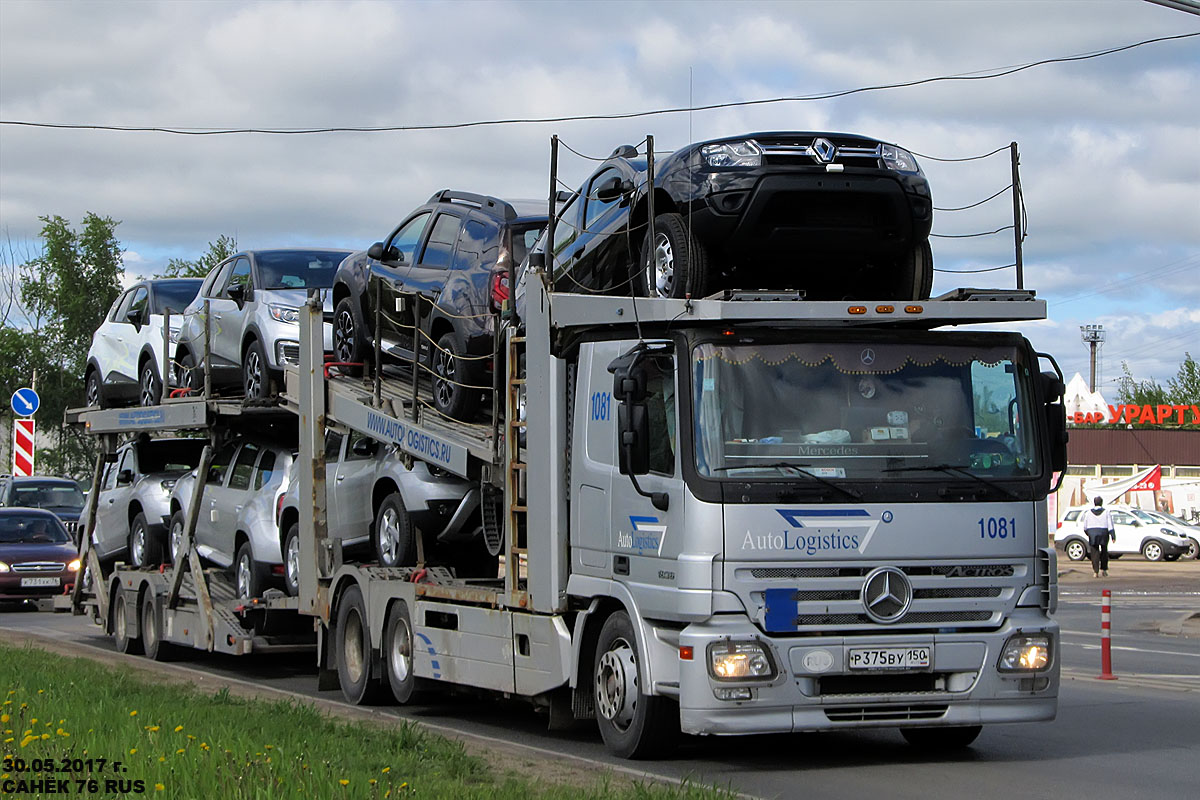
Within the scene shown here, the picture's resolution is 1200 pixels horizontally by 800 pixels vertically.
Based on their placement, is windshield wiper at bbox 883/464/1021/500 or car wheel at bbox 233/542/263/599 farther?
car wheel at bbox 233/542/263/599

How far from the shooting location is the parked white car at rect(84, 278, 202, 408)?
58.6ft

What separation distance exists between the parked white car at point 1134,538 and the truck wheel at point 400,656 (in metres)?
30.9

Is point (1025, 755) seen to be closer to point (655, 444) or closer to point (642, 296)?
point (655, 444)

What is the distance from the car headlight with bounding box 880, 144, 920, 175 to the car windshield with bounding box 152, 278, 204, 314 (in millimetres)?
10355

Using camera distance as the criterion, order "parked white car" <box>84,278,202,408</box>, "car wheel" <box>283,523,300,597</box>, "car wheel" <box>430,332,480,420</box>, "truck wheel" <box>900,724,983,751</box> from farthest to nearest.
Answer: "parked white car" <box>84,278,202,408</box>, "car wheel" <box>283,523,300,597</box>, "car wheel" <box>430,332,480,420</box>, "truck wheel" <box>900,724,983,751</box>

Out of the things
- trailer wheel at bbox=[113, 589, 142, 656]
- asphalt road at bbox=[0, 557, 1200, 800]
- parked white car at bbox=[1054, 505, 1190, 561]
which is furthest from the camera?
parked white car at bbox=[1054, 505, 1190, 561]

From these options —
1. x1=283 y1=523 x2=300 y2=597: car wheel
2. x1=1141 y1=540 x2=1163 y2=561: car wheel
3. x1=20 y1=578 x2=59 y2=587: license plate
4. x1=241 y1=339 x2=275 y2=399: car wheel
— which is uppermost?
x1=241 y1=339 x2=275 y2=399: car wheel

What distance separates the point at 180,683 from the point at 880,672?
6690mm

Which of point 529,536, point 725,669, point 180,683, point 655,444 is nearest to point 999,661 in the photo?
point 725,669

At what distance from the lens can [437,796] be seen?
711 centimetres

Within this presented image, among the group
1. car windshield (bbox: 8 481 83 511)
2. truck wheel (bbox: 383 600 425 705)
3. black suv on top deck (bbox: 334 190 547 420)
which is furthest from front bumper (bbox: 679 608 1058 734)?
car windshield (bbox: 8 481 83 511)

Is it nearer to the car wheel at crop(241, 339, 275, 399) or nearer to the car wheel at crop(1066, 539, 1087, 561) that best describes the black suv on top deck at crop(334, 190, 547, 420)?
the car wheel at crop(241, 339, 275, 399)

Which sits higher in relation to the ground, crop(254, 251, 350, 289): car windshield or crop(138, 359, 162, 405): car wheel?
crop(254, 251, 350, 289): car windshield

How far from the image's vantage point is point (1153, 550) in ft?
135
